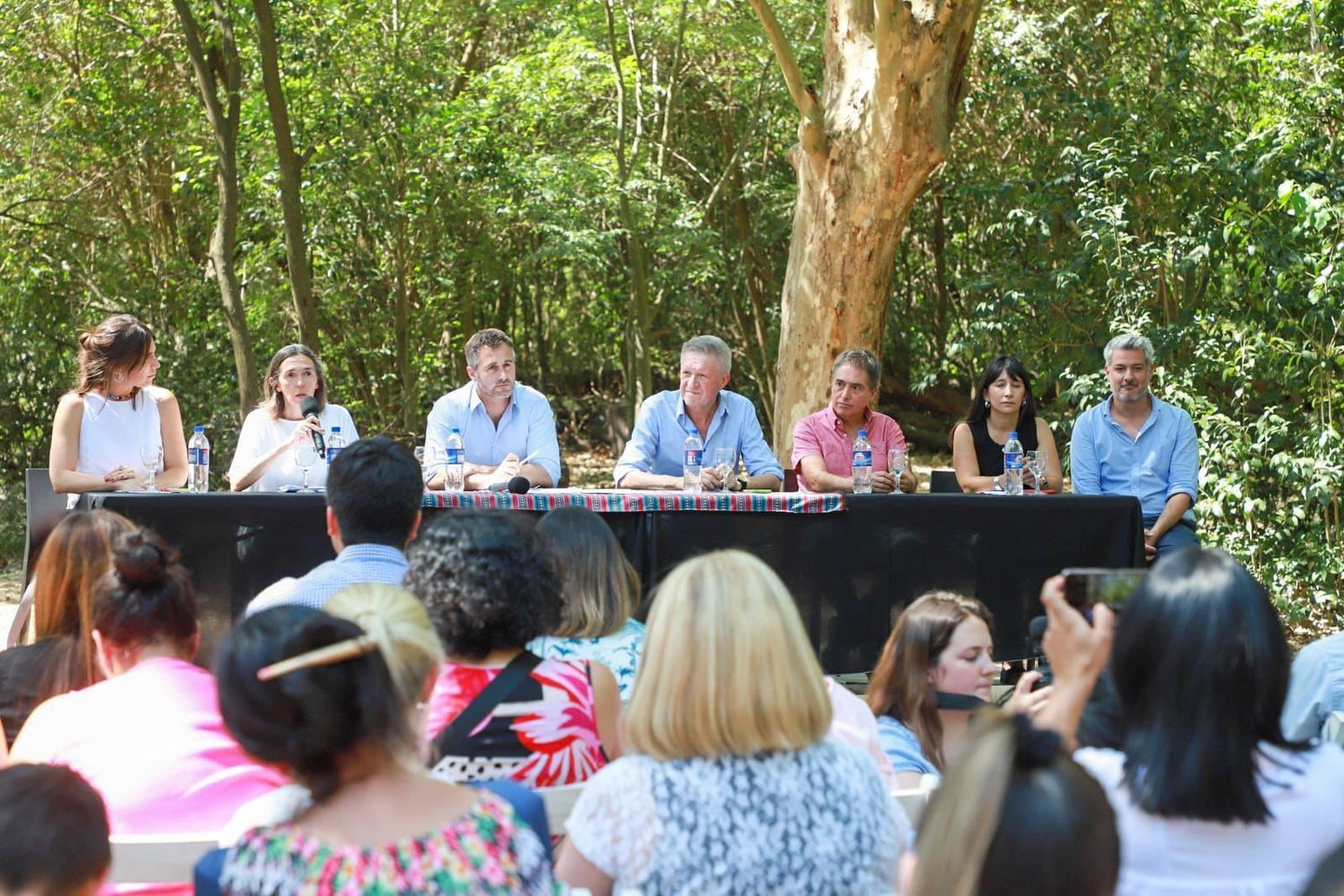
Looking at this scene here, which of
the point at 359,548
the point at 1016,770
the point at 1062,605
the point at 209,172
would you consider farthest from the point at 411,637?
the point at 209,172

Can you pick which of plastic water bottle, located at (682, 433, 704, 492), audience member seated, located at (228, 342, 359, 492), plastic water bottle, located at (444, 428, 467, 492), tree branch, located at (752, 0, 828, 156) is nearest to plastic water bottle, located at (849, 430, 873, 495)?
plastic water bottle, located at (682, 433, 704, 492)

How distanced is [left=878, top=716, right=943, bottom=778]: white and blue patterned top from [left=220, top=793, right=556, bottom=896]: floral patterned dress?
1.15 metres

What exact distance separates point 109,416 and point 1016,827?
4767 millimetres

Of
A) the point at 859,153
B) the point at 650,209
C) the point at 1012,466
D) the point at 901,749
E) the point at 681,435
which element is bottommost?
the point at 901,749

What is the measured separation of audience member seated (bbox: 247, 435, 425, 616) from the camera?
11.3 ft

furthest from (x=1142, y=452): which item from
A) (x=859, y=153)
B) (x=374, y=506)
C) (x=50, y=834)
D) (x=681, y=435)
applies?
(x=50, y=834)

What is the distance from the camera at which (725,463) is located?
5.55 meters

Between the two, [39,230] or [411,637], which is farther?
[39,230]

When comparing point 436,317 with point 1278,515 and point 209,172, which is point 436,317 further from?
point 1278,515

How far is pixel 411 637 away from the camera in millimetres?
1917

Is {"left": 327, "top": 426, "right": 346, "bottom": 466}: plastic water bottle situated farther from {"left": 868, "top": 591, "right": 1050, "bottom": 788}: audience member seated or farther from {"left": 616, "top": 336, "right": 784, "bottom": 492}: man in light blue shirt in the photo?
{"left": 868, "top": 591, "right": 1050, "bottom": 788}: audience member seated

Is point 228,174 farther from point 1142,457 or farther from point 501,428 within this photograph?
point 1142,457

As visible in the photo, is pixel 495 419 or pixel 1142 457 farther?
pixel 495 419

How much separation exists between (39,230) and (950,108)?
344 inches
